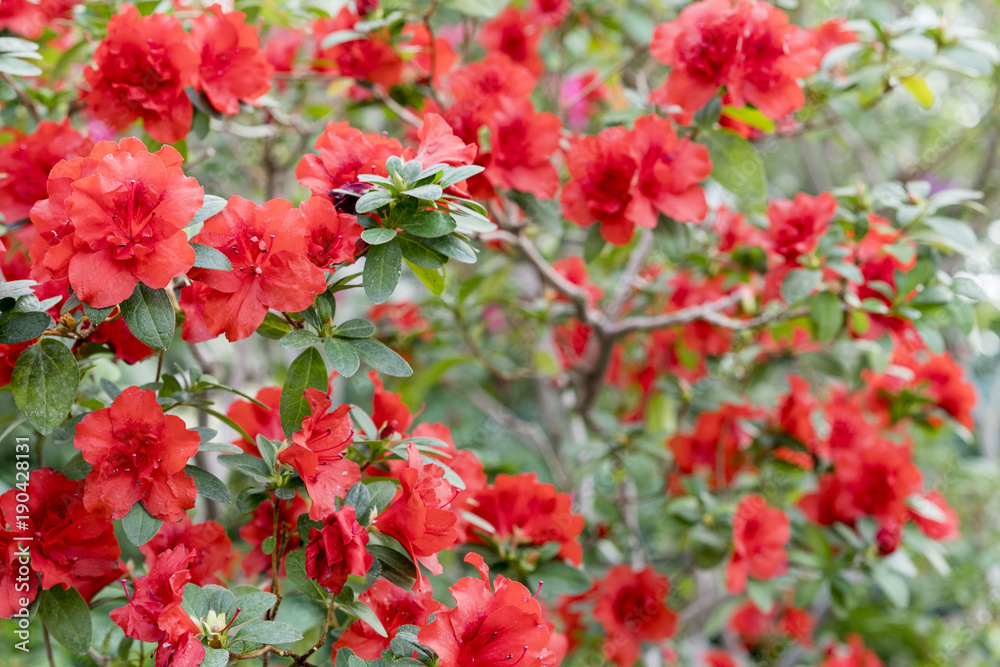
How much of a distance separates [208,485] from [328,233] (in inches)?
10.8

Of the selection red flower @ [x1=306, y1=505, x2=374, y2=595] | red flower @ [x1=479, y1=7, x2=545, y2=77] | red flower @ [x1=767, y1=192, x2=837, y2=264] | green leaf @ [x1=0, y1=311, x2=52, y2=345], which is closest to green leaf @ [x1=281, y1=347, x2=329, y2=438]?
red flower @ [x1=306, y1=505, x2=374, y2=595]

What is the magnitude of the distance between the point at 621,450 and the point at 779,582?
1.37 ft

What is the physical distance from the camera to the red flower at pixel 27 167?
93 centimetres

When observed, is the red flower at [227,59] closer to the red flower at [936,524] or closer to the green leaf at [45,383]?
the green leaf at [45,383]

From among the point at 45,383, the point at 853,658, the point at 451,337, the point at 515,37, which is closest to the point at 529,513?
the point at 45,383

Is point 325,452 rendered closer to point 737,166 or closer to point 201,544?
point 201,544

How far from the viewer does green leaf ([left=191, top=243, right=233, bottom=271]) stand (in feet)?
2.12

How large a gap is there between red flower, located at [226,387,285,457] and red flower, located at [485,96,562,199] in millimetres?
394

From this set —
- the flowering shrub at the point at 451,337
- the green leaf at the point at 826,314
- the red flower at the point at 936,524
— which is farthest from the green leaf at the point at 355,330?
the red flower at the point at 936,524

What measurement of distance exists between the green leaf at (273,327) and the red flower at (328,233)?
3.4 inches

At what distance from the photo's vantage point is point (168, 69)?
90 centimetres

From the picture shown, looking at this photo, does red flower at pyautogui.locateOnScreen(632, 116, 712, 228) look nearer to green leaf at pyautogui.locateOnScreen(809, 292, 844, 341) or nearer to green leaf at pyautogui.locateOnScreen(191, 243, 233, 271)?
green leaf at pyautogui.locateOnScreen(809, 292, 844, 341)

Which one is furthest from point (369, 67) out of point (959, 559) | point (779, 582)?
point (959, 559)

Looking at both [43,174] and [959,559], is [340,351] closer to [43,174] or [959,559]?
[43,174]
